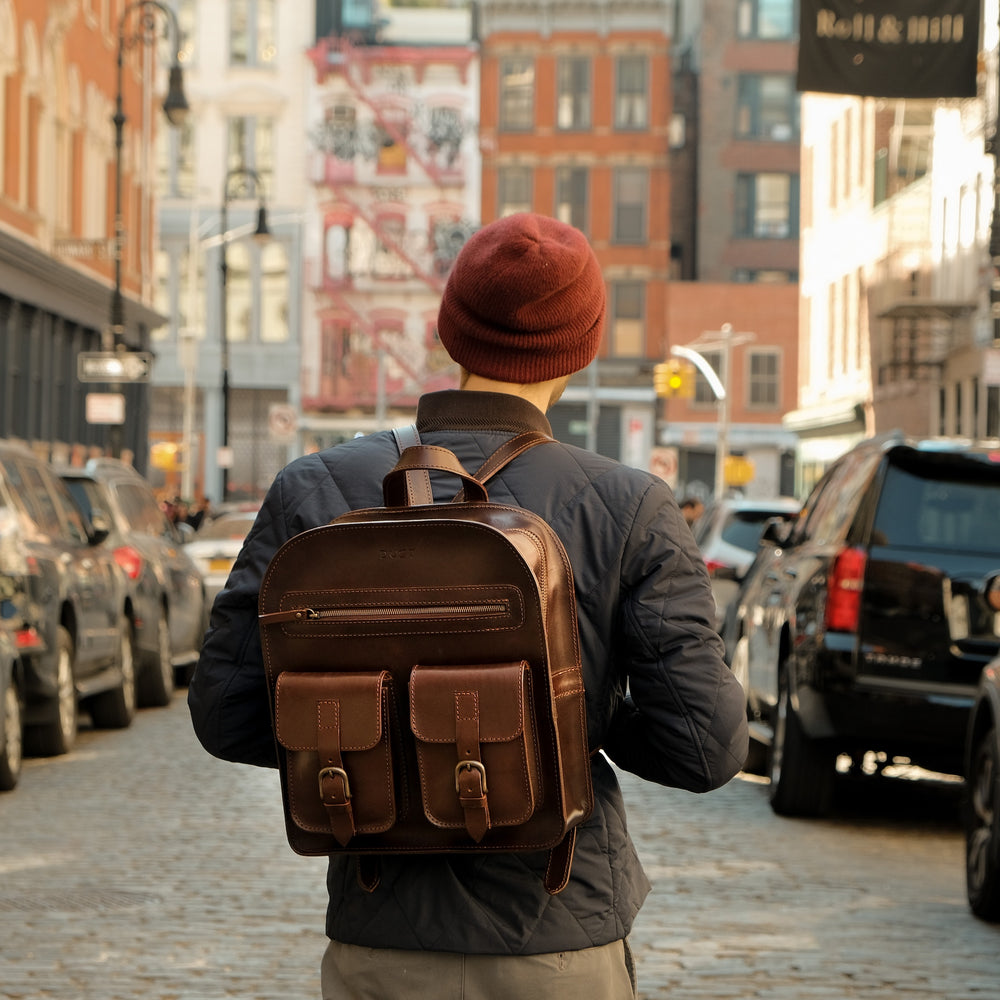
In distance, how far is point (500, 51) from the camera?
249 feet

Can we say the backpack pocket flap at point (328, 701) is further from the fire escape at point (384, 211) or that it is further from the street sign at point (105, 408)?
the fire escape at point (384, 211)

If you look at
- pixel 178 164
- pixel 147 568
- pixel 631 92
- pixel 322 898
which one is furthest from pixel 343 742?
pixel 631 92

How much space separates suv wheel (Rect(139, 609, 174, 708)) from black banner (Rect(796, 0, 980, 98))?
10.5 m

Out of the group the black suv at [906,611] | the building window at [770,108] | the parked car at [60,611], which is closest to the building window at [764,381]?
the building window at [770,108]

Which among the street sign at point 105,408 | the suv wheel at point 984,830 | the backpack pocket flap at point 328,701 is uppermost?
the backpack pocket flap at point 328,701

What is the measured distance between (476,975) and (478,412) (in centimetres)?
82

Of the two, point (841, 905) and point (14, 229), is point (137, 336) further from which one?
point (841, 905)

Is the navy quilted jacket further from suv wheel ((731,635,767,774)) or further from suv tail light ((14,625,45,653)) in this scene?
suv wheel ((731,635,767,774))

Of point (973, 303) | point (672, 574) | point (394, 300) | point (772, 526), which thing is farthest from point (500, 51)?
point (672, 574)

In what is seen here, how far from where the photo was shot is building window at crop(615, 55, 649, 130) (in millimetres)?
75688

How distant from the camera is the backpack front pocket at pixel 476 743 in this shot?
2908 millimetres

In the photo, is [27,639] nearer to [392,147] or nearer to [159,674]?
[159,674]

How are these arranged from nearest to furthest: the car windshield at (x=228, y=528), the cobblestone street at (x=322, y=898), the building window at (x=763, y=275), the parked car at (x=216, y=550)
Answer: the cobblestone street at (x=322, y=898)
the parked car at (x=216, y=550)
the car windshield at (x=228, y=528)
the building window at (x=763, y=275)

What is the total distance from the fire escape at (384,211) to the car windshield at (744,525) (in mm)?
52355
